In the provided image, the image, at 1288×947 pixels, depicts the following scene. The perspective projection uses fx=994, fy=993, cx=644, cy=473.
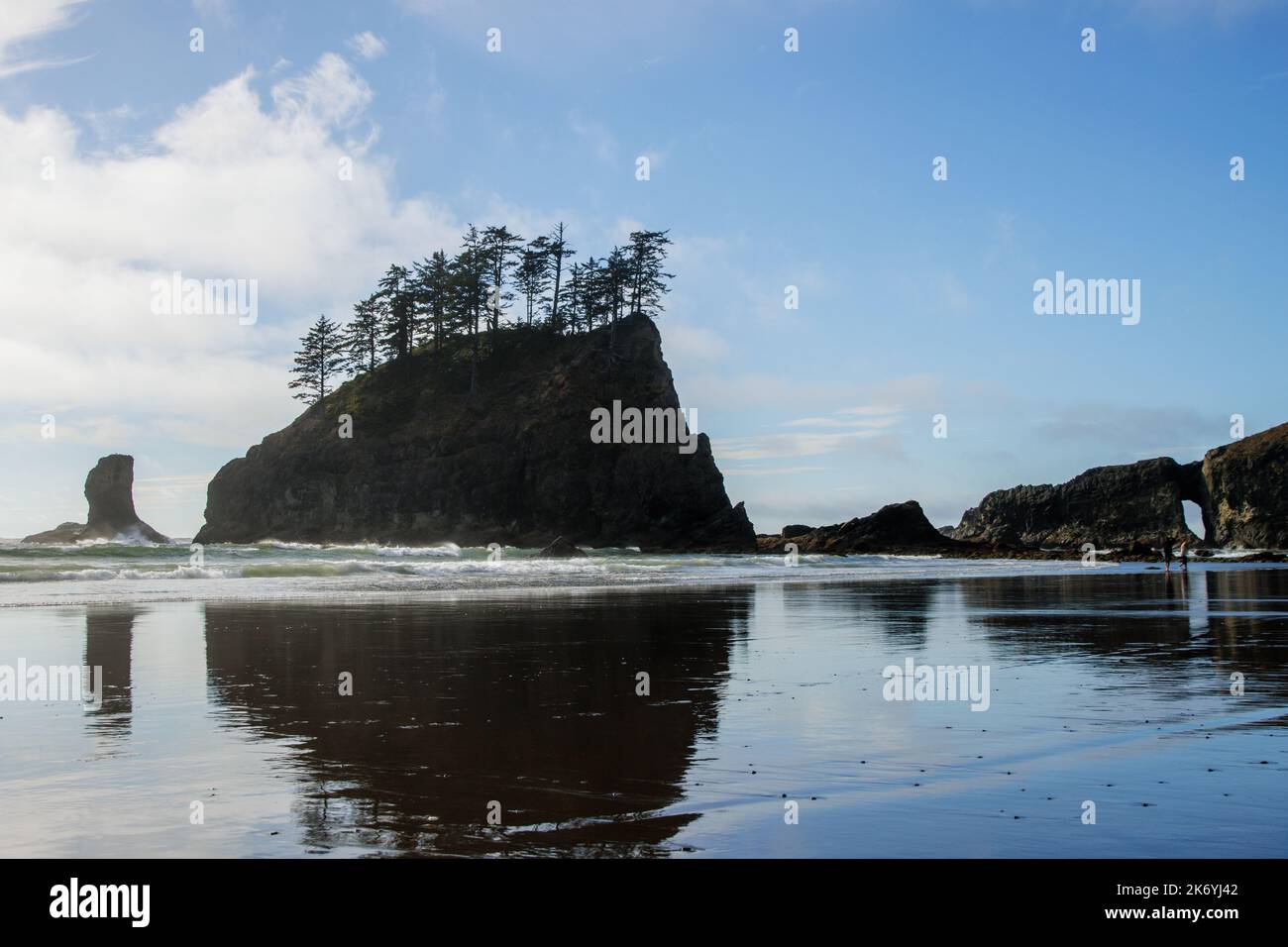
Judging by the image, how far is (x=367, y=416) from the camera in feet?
301

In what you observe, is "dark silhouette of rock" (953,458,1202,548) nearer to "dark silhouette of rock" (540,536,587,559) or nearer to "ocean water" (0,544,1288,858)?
"dark silhouette of rock" (540,536,587,559)

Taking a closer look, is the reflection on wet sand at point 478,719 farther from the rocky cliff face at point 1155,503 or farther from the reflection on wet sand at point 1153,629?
the rocky cliff face at point 1155,503

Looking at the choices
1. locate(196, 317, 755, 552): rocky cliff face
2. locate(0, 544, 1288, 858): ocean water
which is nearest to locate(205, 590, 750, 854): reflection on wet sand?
locate(0, 544, 1288, 858): ocean water

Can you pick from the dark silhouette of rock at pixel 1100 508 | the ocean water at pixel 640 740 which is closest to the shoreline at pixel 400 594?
the ocean water at pixel 640 740

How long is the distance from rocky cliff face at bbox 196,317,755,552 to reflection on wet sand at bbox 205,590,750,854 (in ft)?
204

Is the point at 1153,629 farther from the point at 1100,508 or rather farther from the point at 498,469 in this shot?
the point at 1100,508

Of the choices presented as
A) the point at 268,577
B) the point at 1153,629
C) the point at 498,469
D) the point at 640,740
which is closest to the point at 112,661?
the point at 640,740

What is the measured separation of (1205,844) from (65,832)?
5928 millimetres

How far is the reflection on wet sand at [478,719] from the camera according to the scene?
216 inches

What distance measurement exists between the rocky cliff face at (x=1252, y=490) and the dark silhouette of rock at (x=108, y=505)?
109389 millimetres
